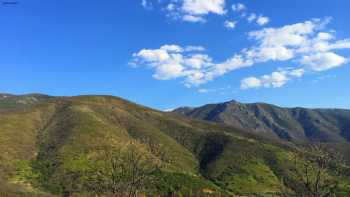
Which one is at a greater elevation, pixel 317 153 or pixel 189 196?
pixel 317 153

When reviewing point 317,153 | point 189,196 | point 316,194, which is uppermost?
point 317,153

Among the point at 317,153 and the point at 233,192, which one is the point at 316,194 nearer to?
the point at 317,153

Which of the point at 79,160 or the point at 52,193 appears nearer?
the point at 52,193

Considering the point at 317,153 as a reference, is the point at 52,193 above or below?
below

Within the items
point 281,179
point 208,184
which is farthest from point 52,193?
point 281,179

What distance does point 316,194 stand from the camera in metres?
50.1

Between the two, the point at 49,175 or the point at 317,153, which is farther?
the point at 49,175

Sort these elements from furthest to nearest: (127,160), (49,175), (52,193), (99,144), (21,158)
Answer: (99,144) < (21,158) < (49,175) < (52,193) < (127,160)

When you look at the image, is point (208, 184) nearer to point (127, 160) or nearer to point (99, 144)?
point (99, 144)

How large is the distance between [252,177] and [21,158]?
98.6 m

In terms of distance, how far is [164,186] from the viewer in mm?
164250

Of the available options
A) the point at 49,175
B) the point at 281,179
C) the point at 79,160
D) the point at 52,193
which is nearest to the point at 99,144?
the point at 79,160

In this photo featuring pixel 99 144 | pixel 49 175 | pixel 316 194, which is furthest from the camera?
pixel 99 144

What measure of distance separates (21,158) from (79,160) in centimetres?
2499
